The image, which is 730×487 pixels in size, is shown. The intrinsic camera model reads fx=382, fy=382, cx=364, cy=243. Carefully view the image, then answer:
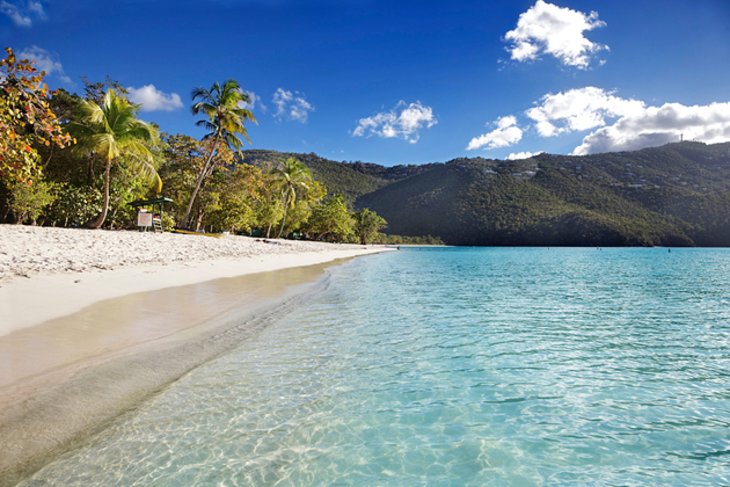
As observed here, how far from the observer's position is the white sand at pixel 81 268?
24.5 feet

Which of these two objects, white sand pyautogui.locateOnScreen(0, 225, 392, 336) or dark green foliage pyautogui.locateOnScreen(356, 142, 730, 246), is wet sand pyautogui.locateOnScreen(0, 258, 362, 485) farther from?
dark green foliage pyautogui.locateOnScreen(356, 142, 730, 246)

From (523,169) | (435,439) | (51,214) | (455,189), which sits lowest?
(435,439)

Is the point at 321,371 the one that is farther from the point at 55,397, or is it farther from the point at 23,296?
the point at 23,296

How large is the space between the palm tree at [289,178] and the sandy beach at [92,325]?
1271 inches

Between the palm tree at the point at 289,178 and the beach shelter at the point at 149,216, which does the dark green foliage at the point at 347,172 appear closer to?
the palm tree at the point at 289,178

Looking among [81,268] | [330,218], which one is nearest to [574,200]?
[330,218]

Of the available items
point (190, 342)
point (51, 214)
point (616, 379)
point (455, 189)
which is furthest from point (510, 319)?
point (455, 189)

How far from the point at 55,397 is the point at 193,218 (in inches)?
1521

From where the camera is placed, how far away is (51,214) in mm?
20719

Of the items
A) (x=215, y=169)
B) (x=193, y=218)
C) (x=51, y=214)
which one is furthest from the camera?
(x=193, y=218)

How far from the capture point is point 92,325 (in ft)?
21.2

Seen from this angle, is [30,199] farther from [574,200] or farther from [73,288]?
[574,200]

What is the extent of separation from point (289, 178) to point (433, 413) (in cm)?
4544

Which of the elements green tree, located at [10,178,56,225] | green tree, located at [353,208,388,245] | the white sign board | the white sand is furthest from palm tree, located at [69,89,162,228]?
green tree, located at [353,208,388,245]
